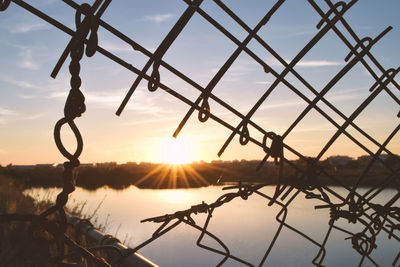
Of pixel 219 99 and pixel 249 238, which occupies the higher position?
pixel 249 238

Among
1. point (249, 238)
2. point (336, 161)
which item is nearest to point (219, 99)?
point (336, 161)

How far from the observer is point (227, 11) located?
1.18 metres

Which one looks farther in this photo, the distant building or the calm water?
the calm water

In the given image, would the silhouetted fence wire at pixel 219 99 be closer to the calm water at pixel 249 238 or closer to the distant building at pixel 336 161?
the distant building at pixel 336 161

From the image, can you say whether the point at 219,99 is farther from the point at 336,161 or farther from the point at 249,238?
the point at 249,238

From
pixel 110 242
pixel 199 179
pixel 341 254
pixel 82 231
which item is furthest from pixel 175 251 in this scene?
pixel 199 179

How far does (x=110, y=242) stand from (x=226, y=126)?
5.35ft

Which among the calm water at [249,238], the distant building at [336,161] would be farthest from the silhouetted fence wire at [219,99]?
the calm water at [249,238]

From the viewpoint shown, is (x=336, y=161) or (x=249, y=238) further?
(x=249, y=238)

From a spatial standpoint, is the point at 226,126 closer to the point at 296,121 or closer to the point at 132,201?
the point at 296,121

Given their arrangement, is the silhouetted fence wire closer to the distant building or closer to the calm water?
the distant building

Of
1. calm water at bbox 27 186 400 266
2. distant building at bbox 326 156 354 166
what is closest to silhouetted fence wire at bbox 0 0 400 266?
distant building at bbox 326 156 354 166

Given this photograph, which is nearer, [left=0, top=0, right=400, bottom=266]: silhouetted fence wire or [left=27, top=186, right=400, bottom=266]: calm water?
[left=0, top=0, right=400, bottom=266]: silhouetted fence wire

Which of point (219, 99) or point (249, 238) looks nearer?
point (219, 99)
